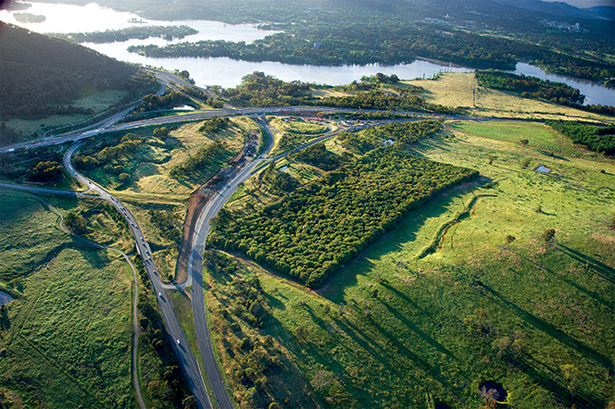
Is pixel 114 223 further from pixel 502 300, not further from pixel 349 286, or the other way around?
pixel 502 300

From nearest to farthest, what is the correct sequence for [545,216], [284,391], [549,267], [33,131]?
[284,391]
[549,267]
[545,216]
[33,131]

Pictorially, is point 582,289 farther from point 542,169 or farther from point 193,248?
point 193,248

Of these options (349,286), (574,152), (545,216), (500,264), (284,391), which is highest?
(574,152)

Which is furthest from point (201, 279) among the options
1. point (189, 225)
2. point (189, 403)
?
point (189, 403)

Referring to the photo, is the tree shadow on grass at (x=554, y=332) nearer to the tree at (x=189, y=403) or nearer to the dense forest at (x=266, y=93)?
the tree at (x=189, y=403)

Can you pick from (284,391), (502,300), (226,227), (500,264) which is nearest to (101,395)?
(284,391)

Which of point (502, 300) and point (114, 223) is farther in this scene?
point (114, 223)

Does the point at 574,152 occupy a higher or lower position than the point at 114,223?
higher

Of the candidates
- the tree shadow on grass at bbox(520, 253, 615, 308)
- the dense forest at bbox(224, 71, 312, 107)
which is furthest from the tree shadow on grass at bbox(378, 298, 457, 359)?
the dense forest at bbox(224, 71, 312, 107)
